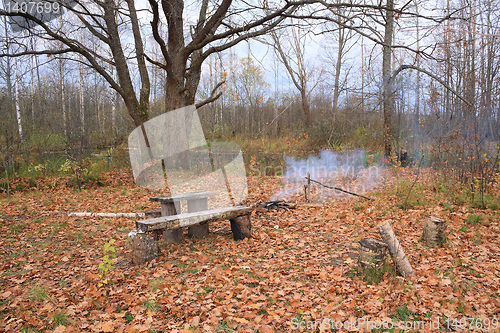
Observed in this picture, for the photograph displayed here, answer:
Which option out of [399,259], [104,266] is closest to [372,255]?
[399,259]

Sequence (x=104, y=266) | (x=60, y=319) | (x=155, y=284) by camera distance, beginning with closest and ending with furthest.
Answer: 1. (x=60, y=319)
2. (x=155, y=284)
3. (x=104, y=266)

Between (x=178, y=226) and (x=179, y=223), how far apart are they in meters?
0.05

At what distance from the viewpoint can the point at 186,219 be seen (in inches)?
189

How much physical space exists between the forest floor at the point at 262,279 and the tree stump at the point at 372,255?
16 cm

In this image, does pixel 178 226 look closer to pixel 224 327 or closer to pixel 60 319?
pixel 60 319

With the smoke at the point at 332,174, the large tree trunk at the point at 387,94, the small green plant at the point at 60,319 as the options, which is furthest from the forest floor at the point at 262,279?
the large tree trunk at the point at 387,94

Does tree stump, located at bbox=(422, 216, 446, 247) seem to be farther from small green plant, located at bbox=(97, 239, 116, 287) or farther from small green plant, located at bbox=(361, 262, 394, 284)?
small green plant, located at bbox=(97, 239, 116, 287)

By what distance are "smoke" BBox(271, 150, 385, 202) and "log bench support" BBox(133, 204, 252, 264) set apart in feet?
10.5

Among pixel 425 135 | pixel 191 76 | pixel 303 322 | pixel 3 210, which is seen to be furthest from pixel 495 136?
pixel 3 210

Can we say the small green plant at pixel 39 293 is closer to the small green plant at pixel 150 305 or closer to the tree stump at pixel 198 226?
the small green plant at pixel 150 305

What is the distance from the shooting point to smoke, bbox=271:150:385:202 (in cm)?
898

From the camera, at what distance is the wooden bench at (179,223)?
15.0ft

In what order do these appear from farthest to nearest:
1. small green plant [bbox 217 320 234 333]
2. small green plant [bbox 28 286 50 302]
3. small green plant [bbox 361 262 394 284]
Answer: small green plant [bbox 361 262 394 284], small green plant [bbox 28 286 50 302], small green plant [bbox 217 320 234 333]

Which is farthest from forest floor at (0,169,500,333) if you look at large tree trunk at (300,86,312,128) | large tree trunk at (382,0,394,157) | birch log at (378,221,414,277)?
large tree trunk at (300,86,312,128)
